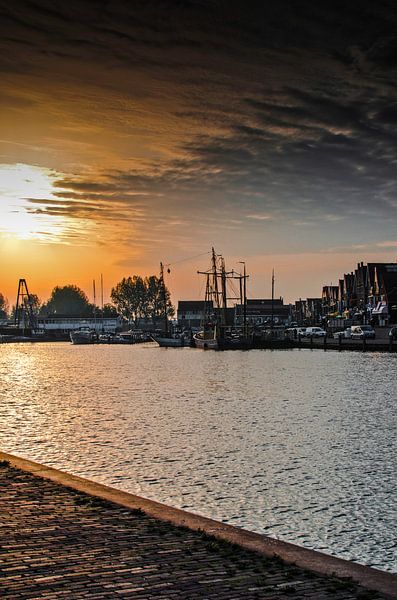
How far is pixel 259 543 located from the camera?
1082 centimetres

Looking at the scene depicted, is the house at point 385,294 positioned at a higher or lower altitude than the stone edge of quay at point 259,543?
higher

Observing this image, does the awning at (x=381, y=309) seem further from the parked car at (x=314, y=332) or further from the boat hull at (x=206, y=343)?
the boat hull at (x=206, y=343)

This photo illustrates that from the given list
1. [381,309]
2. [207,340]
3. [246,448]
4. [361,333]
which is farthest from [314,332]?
[246,448]

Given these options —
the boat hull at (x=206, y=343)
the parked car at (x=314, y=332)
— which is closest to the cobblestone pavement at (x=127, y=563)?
the boat hull at (x=206, y=343)

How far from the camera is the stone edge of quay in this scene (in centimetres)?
931

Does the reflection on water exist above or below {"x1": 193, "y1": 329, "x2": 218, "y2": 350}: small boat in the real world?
below

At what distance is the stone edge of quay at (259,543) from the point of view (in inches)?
367

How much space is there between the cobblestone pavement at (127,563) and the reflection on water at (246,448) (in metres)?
3.21

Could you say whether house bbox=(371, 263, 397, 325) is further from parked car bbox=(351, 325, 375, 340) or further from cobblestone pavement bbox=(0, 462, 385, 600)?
cobblestone pavement bbox=(0, 462, 385, 600)

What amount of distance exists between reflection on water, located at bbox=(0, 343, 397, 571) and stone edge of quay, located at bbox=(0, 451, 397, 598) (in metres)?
2.14

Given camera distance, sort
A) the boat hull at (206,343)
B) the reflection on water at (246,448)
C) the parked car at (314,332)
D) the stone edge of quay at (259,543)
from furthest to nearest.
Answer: the parked car at (314,332)
the boat hull at (206,343)
the reflection on water at (246,448)
the stone edge of quay at (259,543)

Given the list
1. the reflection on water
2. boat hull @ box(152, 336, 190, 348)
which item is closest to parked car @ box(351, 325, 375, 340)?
boat hull @ box(152, 336, 190, 348)

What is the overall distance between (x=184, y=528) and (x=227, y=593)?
9.57 feet

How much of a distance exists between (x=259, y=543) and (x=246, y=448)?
43.3ft
